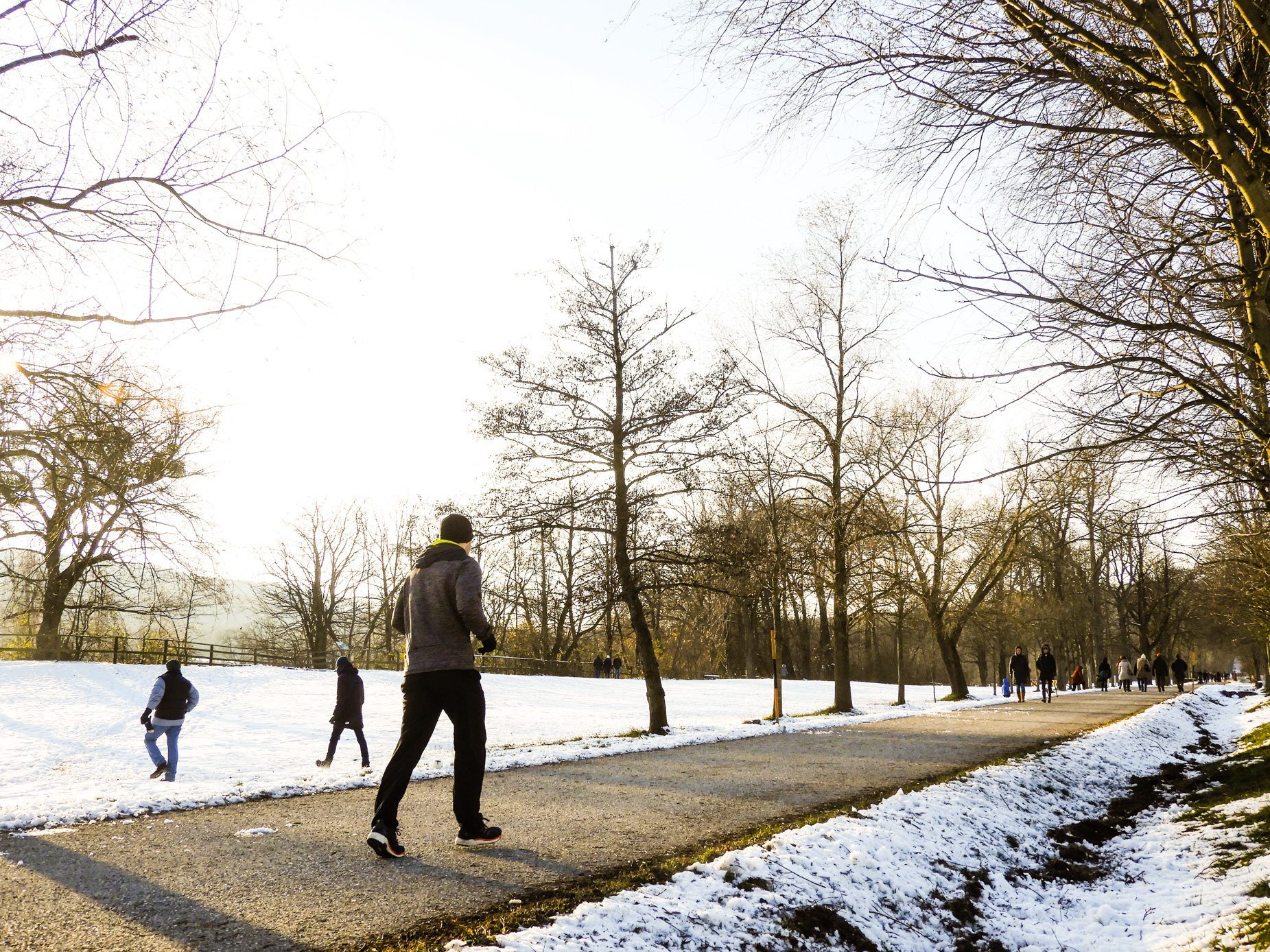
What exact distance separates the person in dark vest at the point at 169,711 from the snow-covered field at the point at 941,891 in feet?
33.2

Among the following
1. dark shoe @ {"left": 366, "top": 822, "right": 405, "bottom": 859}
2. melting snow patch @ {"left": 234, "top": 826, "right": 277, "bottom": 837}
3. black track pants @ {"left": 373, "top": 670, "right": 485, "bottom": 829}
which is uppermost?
black track pants @ {"left": 373, "top": 670, "right": 485, "bottom": 829}

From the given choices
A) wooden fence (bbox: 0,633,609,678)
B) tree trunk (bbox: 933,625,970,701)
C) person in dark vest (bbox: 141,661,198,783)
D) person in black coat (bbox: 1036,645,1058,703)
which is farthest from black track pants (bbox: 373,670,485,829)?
tree trunk (bbox: 933,625,970,701)

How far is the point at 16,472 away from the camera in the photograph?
6.52 meters

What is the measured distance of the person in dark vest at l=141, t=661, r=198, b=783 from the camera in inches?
471

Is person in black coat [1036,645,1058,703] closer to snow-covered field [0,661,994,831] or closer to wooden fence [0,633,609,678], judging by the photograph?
snow-covered field [0,661,994,831]

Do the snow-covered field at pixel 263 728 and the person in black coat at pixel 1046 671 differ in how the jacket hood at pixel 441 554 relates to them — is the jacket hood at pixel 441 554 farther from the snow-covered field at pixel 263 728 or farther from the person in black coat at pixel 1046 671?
the person in black coat at pixel 1046 671

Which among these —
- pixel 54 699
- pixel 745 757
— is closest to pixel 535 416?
pixel 745 757

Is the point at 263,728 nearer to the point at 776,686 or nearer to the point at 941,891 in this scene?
the point at 776,686

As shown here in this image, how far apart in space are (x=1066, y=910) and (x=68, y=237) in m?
8.89

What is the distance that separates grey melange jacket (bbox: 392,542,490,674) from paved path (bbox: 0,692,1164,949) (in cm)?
121

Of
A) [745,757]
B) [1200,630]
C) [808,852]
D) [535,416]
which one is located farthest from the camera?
[1200,630]

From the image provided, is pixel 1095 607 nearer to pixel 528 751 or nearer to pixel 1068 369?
pixel 528 751

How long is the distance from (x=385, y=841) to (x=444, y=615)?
1406 mm

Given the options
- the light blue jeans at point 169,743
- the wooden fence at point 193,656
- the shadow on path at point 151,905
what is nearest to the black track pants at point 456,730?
the shadow on path at point 151,905
